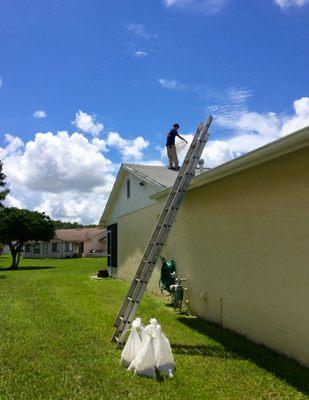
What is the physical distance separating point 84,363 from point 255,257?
3060 millimetres

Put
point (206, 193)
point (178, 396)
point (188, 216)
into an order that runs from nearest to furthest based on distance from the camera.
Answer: point (178, 396) → point (206, 193) → point (188, 216)

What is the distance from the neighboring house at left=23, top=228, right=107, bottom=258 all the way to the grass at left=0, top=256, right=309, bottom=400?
156 feet

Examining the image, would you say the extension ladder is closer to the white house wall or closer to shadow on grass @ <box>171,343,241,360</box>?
shadow on grass @ <box>171,343,241,360</box>

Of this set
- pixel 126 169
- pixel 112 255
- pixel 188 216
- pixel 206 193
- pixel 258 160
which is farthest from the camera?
pixel 112 255

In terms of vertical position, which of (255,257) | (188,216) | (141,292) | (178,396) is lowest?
(178,396)

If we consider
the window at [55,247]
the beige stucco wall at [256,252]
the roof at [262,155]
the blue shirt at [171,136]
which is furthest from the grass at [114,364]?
the window at [55,247]

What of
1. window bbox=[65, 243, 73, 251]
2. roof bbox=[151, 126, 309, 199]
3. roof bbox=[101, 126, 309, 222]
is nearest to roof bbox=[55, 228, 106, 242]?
window bbox=[65, 243, 73, 251]

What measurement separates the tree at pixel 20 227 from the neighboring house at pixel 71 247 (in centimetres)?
2305

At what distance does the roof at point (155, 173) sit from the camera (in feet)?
44.7

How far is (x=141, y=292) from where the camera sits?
6.94m

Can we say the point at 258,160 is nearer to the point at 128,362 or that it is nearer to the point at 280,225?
the point at 280,225

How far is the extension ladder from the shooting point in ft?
22.6

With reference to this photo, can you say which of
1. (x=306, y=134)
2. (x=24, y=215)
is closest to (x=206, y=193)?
(x=306, y=134)

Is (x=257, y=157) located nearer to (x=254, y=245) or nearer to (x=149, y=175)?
(x=254, y=245)
